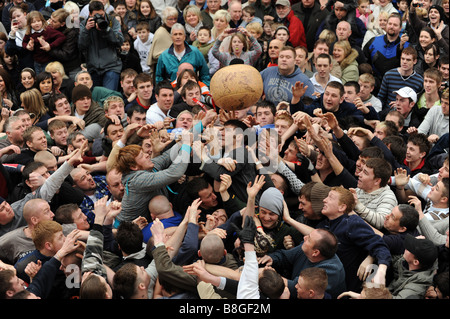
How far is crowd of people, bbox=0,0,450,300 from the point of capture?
247 inches

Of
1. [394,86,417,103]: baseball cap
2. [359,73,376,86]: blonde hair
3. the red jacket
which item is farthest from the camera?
the red jacket

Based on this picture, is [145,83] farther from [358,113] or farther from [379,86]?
[379,86]

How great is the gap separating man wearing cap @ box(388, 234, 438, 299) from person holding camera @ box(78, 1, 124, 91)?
24.7 ft

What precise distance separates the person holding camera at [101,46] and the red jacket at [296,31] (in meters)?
3.26

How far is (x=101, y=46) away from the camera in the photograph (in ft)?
40.5

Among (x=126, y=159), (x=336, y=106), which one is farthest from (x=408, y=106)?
(x=126, y=159)

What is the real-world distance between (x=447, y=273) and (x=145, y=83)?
6.12 meters

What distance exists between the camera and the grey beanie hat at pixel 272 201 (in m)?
7.03

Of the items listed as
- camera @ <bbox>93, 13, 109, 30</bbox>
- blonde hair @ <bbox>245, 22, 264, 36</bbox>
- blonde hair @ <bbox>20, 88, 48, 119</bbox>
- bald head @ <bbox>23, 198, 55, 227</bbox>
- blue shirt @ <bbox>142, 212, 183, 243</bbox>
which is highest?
bald head @ <bbox>23, 198, 55, 227</bbox>

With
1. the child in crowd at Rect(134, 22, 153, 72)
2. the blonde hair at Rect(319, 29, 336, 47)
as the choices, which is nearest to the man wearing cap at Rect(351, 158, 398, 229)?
the blonde hair at Rect(319, 29, 336, 47)

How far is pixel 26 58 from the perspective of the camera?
497 inches

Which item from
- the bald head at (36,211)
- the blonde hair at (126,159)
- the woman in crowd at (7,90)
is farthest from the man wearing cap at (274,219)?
the woman in crowd at (7,90)

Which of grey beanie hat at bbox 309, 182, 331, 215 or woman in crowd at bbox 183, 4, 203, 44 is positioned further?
woman in crowd at bbox 183, 4, 203, 44

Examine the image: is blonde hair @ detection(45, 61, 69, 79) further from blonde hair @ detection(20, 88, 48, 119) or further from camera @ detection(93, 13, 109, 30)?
blonde hair @ detection(20, 88, 48, 119)
